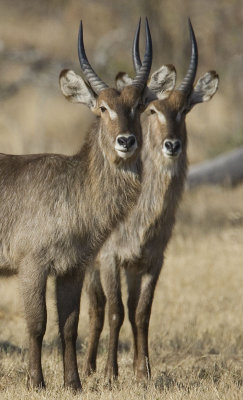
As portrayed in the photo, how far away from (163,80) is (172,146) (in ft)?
2.40

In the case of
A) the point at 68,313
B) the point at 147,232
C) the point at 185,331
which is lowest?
the point at 185,331

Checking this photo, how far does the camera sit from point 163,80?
6.97 m

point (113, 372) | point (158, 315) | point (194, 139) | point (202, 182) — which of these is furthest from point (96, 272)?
point (194, 139)

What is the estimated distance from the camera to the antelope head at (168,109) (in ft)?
21.8

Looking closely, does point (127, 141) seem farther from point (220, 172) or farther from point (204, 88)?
point (220, 172)

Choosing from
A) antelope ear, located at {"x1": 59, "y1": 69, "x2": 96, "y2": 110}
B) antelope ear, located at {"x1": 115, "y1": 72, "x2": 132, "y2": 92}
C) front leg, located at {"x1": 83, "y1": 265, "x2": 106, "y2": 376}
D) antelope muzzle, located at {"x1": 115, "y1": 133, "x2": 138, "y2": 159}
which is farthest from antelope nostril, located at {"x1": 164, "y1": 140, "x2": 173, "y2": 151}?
front leg, located at {"x1": 83, "y1": 265, "x2": 106, "y2": 376}

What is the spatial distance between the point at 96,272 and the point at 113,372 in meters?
1.03

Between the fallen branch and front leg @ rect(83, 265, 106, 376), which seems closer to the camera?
front leg @ rect(83, 265, 106, 376)

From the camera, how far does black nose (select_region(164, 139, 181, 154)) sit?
6566 millimetres

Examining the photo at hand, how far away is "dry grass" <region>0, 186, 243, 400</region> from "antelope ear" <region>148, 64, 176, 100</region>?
1.95 metres

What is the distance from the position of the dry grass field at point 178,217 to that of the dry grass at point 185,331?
15 millimetres

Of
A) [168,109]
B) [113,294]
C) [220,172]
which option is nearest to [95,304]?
[113,294]

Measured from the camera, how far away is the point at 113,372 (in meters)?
6.31

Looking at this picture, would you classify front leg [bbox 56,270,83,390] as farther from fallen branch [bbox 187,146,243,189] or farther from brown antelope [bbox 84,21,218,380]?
fallen branch [bbox 187,146,243,189]
